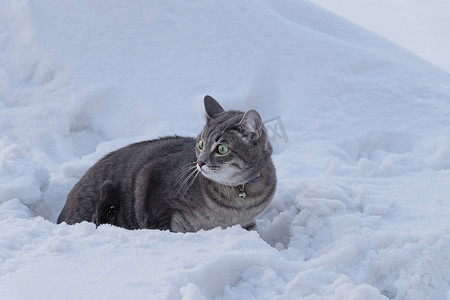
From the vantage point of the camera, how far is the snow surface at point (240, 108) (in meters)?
2.69

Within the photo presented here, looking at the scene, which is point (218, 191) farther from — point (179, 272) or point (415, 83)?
point (415, 83)

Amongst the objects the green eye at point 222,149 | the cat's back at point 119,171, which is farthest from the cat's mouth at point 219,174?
the cat's back at point 119,171

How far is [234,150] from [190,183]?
0.40 meters

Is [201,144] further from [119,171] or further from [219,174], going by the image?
[119,171]

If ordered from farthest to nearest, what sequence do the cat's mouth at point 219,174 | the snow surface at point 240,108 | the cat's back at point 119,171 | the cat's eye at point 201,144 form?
the cat's back at point 119,171 < the cat's eye at point 201,144 < the cat's mouth at point 219,174 < the snow surface at point 240,108

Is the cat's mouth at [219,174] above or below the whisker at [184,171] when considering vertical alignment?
above

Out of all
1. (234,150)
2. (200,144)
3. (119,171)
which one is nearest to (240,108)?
(119,171)

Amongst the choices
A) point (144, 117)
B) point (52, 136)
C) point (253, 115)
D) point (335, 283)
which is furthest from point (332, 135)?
point (335, 283)

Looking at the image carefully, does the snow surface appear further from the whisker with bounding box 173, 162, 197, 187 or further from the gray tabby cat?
the whisker with bounding box 173, 162, 197, 187

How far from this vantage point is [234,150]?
11.7 ft

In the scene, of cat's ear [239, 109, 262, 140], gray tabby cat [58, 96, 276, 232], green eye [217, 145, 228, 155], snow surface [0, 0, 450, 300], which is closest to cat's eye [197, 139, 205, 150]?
gray tabby cat [58, 96, 276, 232]

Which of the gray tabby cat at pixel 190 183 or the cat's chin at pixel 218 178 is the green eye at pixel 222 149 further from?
the cat's chin at pixel 218 178

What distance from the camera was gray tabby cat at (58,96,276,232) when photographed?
3568 mm

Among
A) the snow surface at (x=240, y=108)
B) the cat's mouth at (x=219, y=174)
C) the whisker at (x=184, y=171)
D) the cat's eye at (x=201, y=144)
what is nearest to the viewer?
the snow surface at (x=240, y=108)
